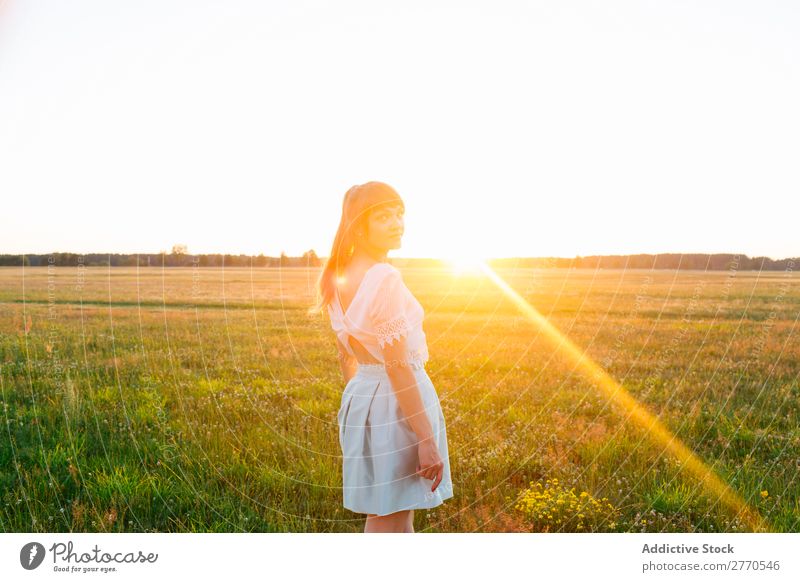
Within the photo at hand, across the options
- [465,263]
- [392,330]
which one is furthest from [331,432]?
[392,330]

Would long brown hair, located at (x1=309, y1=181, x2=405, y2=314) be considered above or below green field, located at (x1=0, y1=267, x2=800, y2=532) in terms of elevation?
above

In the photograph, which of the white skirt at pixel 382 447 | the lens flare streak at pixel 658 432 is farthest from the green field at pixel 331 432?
the white skirt at pixel 382 447

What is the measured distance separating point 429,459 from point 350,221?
0.92 m

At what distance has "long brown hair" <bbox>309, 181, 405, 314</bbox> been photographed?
2205mm

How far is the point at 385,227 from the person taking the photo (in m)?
2.25

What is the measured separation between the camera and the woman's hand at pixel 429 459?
2.18 metres

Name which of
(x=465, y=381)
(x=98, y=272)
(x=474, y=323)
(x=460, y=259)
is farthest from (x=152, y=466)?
(x=98, y=272)

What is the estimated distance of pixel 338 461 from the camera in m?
3.62

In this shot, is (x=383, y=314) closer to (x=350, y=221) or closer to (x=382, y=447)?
(x=350, y=221)

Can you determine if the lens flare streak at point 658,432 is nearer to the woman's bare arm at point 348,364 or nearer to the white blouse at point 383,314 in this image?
the woman's bare arm at point 348,364

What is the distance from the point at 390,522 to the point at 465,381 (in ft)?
9.22

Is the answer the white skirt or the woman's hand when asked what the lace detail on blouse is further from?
the woman's hand

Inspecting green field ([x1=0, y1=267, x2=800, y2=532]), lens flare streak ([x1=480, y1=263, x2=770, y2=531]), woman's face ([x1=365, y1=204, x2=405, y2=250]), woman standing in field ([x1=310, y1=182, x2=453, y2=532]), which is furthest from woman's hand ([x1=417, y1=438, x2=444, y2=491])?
lens flare streak ([x1=480, y1=263, x2=770, y2=531])
